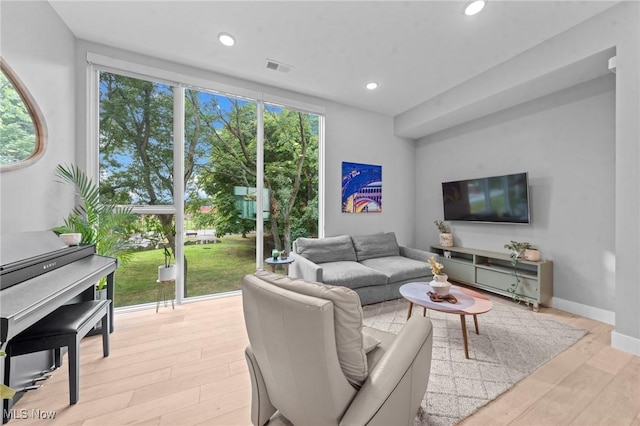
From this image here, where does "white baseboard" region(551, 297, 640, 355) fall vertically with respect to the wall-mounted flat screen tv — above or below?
below

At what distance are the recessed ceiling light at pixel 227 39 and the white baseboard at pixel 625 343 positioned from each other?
439 cm

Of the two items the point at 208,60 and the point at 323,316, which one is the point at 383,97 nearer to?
the point at 208,60

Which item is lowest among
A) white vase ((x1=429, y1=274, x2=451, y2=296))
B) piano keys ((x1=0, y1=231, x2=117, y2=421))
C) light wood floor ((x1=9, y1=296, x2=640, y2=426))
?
light wood floor ((x1=9, y1=296, x2=640, y2=426))

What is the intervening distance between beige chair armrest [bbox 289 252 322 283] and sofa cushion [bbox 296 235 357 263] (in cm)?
12

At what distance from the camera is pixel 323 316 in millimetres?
874

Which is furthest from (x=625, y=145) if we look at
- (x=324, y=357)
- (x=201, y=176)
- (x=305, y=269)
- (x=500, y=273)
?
(x=201, y=176)

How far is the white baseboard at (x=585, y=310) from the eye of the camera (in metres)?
2.55

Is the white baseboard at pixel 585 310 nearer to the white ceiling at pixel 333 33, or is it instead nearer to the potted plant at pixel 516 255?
the potted plant at pixel 516 255

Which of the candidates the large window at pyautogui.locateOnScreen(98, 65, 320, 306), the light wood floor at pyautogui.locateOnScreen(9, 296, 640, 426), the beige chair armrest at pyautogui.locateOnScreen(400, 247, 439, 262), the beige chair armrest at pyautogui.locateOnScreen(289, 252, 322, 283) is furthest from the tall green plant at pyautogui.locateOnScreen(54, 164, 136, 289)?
the beige chair armrest at pyautogui.locateOnScreen(400, 247, 439, 262)

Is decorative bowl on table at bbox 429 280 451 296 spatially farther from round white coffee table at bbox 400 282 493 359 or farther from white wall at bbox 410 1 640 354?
white wall at bbox 410 1 640 354

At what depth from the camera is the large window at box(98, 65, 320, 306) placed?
111 inches

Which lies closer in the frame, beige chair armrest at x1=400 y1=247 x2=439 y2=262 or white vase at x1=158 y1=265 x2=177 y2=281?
white vase at x1=158 y1=265 x2=177 y2=281

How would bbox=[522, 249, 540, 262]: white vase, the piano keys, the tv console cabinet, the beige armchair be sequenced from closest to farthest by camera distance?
the beige armchair, the piano keys, the tv console cabinet, bbox=[522, 249, 540, 262]: white vase

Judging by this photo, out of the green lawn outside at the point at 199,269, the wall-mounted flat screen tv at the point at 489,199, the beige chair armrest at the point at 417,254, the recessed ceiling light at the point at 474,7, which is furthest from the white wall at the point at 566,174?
the green lawn outside at the point at 199,269
